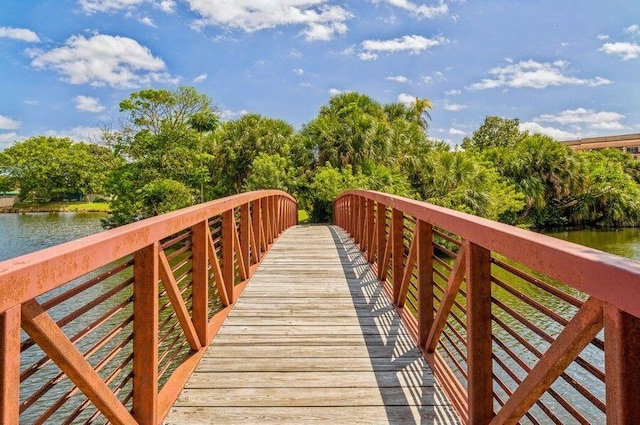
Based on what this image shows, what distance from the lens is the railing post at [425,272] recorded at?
2699mm

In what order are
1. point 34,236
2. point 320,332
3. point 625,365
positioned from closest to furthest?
point 625,365
point 320,332
point 34,236

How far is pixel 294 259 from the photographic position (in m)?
5.98

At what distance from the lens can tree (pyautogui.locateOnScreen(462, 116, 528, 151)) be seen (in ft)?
135

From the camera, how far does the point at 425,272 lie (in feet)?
8.93

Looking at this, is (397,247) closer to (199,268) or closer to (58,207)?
(199,268)

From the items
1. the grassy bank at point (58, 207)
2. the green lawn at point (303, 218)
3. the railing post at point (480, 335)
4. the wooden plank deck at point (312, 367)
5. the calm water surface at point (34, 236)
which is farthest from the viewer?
the grassy bank at point (58, 207)

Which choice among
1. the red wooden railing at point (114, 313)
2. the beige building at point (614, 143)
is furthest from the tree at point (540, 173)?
the beige building at point (614, 143)

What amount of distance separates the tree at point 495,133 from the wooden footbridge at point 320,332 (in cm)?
4089

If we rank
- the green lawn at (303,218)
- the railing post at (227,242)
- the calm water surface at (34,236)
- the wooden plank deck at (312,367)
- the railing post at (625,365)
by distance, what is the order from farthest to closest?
the green lawn at (303,218) → the calm water surface at (34,236) → the railing post at (227,242) → the wooden plank deck at (312,367) → the railing post at (625,365)

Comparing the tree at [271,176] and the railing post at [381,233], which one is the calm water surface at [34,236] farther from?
the railing post at [381,233]

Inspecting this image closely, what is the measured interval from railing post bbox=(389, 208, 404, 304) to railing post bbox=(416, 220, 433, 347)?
85 centimetres

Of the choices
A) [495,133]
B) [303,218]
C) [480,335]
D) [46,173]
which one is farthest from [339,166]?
[46,173]

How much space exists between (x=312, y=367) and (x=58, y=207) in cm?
4834

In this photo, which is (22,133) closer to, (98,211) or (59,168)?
(59,168)
